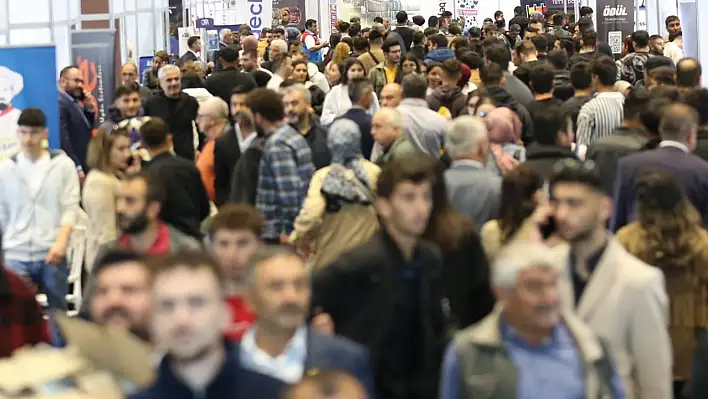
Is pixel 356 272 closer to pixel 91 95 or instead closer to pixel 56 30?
pixel 91 95

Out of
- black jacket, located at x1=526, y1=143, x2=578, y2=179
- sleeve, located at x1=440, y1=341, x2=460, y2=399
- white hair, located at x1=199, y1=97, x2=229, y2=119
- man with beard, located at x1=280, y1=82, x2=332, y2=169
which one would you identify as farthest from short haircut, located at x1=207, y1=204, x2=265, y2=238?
white hair, located at x1=199, y1=97, x2=229, y2=119

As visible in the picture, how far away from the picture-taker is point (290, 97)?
8320 mm

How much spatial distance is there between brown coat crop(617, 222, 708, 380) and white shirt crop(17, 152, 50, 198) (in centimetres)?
354

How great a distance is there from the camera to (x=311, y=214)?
688cm

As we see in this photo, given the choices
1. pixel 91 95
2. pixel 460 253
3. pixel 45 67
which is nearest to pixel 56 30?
pixel 91 95

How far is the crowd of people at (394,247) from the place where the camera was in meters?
3.77

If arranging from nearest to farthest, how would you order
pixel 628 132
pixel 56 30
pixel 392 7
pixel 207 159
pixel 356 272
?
pixel 356 272
pixel 628 132
pixel 207 159
pixel 56 30
pixel 392 7

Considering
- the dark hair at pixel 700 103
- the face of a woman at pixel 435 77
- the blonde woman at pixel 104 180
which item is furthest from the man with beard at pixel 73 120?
the dark hair at pixel 700 103

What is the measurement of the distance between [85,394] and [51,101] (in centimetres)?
624

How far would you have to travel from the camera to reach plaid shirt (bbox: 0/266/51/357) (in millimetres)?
4652

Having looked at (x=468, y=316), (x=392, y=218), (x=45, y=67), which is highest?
(x=45, y=67)

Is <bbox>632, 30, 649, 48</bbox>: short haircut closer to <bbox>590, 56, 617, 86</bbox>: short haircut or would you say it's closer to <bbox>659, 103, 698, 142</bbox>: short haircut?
<bbox>590, 56, 617, 86</bbox>: short haircut

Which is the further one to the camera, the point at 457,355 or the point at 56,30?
the point at 56,30

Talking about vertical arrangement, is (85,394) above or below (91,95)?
below
